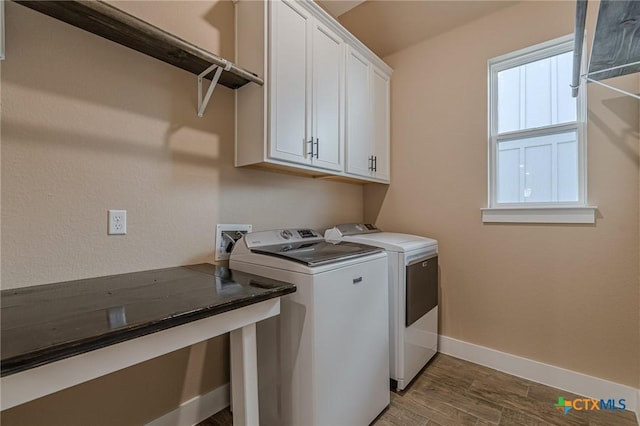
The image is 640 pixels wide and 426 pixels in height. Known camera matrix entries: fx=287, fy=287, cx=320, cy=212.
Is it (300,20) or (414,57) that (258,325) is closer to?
(300,20)

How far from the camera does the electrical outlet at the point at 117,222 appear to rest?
53.3 inches

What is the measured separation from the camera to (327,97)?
202 cm

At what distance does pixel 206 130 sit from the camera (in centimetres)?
171

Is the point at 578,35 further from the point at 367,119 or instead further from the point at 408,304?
the point at 408,304

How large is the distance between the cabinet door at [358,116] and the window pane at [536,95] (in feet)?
→ 3.42

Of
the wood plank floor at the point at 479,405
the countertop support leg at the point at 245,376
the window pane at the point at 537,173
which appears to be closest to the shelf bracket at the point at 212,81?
the countertop support leg at the point at 245,376

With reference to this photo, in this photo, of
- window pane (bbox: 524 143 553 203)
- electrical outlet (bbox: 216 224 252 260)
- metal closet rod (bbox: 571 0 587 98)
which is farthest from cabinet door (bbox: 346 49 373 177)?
metal closet rod (bbox: 571 0 587 98)

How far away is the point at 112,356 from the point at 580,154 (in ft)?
8.78

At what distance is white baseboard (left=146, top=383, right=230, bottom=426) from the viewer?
152 cm

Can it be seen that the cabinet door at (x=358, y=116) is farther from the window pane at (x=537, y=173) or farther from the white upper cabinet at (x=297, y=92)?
the window pane at (x=537, y=173)

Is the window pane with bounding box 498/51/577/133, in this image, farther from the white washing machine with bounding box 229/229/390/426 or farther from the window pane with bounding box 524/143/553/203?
the white washing machine with bounding box 229/229/390/426

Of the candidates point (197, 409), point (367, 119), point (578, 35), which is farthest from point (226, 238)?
point (578, 35)

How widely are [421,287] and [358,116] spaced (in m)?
1.41

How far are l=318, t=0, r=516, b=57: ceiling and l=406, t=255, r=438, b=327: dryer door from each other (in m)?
1.93
